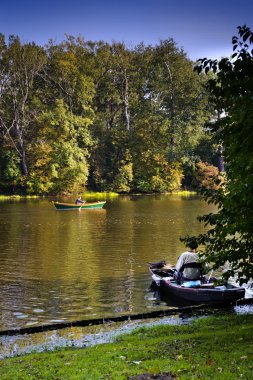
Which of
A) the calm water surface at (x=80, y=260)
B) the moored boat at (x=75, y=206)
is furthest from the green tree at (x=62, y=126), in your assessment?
the calm water surface at (x=80, y=260)

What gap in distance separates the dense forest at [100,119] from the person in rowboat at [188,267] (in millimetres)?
58512

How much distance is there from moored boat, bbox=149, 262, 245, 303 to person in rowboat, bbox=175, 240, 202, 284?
0.31 metres

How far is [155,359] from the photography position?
973 centimetres

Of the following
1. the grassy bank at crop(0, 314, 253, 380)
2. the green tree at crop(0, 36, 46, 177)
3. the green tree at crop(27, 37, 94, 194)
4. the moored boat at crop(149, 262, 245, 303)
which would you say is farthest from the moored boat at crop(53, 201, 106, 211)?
the grassy bank at crop(0, 314, 253, 380)

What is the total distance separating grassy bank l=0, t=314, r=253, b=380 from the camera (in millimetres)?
8766

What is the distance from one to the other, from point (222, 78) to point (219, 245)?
411 cm

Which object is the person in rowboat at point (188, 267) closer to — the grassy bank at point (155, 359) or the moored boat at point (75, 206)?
the grassy bank at point (155, 359)

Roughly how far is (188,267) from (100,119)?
72496mm

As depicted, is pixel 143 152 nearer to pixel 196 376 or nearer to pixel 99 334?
pixel 99 334

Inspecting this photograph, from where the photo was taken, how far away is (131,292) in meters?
19.7

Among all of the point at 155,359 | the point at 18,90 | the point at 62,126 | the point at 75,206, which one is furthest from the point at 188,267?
the point at 18,90

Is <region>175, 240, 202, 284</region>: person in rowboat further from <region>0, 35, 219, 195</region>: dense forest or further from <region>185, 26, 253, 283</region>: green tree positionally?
<region>0, 35, 219, 195</region>: dense forest

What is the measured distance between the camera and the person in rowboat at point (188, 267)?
18094 millimetres

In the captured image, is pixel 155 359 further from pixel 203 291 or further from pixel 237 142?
pixel 203 291
